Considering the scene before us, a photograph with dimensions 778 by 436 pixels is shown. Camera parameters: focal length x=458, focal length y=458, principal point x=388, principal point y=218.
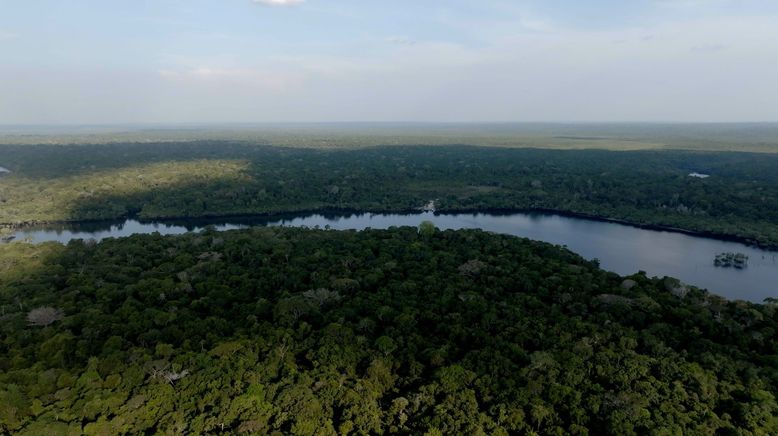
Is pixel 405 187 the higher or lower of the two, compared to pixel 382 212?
higher

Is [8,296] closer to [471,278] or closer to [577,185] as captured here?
[471,278]

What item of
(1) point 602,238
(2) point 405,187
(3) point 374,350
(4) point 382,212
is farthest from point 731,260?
(2) point 405,187

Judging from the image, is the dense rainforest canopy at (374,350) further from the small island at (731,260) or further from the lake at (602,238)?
the small island at (731,260)

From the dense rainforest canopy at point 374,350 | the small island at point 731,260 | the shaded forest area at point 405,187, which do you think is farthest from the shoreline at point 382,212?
the dense rainforest canopy at point 374,350

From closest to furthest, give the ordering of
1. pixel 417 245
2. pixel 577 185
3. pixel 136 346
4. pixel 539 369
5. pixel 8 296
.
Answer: pixel 539 369, pixel 136 346, pixel 8 296, pixel 417 245, pixel 577 185

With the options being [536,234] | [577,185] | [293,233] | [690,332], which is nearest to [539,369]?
[690,332]

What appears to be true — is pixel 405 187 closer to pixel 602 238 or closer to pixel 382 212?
pixel 382 212
